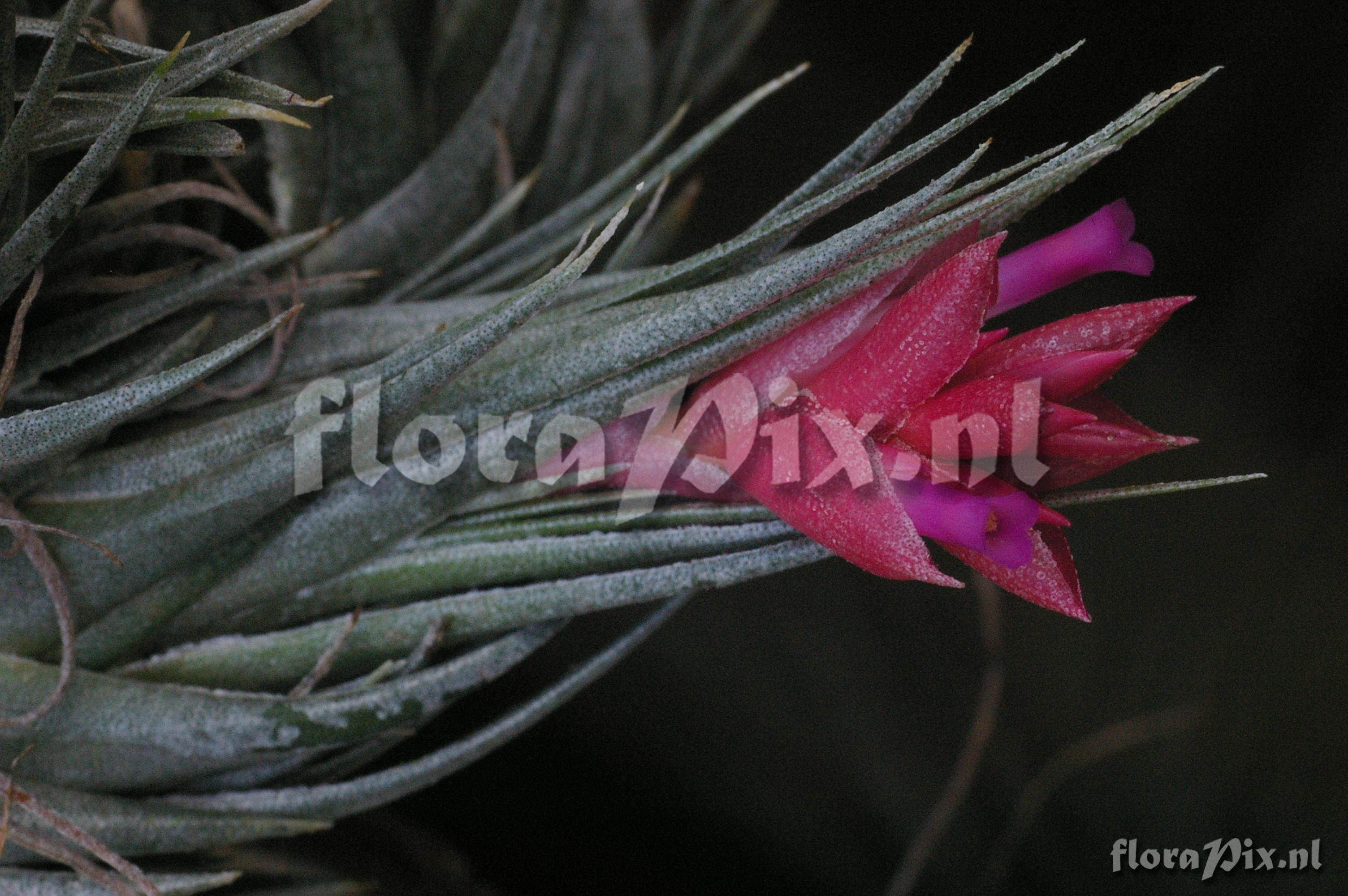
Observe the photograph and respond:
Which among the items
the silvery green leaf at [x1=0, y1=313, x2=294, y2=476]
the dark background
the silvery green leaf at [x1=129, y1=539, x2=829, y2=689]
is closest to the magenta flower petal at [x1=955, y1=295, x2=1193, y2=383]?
the silvery green leaf at [x1=129, y1=539, x2=829, y2=689]

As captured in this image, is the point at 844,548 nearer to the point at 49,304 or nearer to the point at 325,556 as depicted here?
the point at 325,556

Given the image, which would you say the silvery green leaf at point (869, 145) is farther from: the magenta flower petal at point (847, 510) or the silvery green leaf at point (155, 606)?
the silvery green leaf at point (155, 606)

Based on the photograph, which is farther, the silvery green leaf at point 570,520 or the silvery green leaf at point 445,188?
the silvery green leaf at point 445,188

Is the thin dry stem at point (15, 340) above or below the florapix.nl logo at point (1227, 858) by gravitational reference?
above

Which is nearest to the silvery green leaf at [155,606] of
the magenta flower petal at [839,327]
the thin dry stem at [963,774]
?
the magenta flower petal at [839,327]

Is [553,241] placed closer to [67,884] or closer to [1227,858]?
[67,884]

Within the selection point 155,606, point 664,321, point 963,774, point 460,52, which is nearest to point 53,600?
point 155,606

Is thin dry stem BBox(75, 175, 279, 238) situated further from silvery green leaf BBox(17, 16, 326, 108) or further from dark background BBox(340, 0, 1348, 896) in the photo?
dark background BBox(340, 0, 1348, 896)

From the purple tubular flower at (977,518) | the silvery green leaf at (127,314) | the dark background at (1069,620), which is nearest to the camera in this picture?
the purple tubular flower at (977,518)
